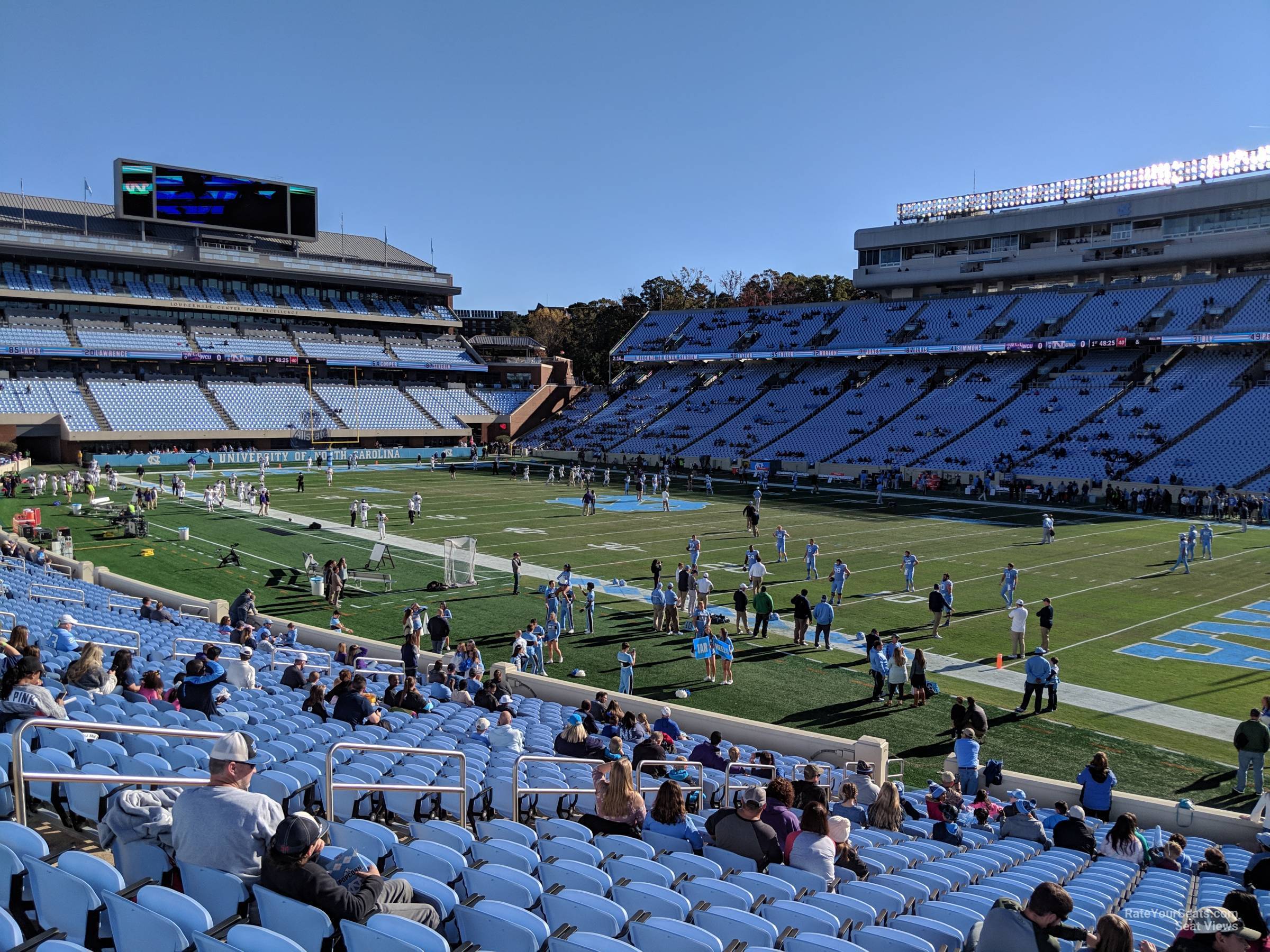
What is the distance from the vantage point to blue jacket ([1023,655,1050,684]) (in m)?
16.1

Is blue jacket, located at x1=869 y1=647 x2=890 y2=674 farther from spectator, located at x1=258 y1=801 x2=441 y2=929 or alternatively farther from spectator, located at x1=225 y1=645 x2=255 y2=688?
spectator, located at x1=258 y1=801 x2=441 y2=929

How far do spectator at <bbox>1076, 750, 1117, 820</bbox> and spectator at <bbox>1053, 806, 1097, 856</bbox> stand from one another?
1.47 meters

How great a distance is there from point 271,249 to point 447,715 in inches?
2959

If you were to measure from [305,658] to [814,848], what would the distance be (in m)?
11.5

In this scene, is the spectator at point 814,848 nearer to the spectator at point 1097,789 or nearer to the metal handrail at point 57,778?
the metal handrail at point 57,778

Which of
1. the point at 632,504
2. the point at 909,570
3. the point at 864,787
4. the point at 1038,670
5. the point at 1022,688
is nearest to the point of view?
the point at 864,787

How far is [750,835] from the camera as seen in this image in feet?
22.7

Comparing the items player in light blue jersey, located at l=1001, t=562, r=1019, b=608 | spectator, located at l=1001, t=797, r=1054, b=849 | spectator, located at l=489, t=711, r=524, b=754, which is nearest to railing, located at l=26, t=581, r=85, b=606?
spectator, located at l=489, t=711, r=524, b=754

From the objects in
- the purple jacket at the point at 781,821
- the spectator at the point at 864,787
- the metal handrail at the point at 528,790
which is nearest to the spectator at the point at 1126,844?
the spectator at the point at 864,787

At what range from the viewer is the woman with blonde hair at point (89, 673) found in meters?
9.83

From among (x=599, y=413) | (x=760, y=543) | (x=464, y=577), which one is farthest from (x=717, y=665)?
(x=599, y=413)

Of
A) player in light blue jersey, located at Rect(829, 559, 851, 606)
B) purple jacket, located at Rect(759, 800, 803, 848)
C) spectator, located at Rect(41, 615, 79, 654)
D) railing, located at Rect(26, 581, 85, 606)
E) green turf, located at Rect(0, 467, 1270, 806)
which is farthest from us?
player in light blue jersey, located at Rect(829, 559, 851, 606)

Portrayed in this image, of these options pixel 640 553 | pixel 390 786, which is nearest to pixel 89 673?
pixel 390 786

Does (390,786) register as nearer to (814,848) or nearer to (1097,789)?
(814,848)
